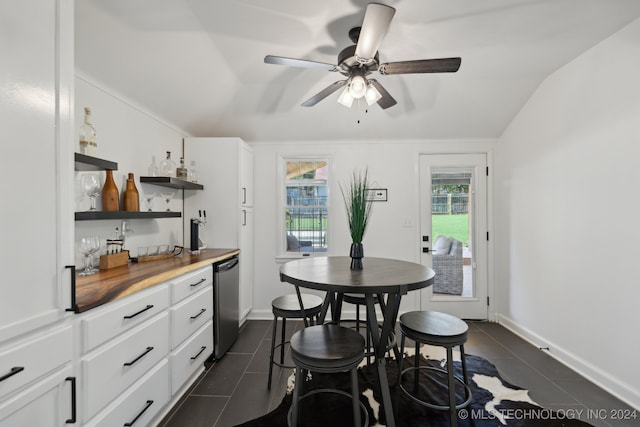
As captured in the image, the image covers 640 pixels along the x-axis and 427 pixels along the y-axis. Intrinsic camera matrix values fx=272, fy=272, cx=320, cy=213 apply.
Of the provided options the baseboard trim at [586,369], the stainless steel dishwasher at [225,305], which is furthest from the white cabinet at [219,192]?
the baseboard trim at [586,369]

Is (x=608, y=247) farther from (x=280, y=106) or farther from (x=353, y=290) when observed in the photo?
(x=280, y=106)

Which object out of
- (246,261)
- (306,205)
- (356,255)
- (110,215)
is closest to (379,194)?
(306,205)

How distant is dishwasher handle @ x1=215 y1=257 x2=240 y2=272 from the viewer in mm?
2504

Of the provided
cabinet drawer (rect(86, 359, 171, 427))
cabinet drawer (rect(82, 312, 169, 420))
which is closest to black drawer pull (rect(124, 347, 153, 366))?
cabinet drawer (rect(82, 312, 169, 420))

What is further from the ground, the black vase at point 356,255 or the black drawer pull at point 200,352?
the black vase at point 356,255

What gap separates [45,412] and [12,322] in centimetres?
42

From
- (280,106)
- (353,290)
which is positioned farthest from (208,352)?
(280,106)

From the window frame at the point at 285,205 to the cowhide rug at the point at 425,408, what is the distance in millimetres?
1600

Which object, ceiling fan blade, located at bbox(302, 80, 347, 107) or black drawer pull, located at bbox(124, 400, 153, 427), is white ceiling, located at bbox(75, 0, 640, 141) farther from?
black drawer pull, located at bbox(124, 400, 153, 427)

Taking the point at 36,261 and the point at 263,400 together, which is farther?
the point at 263,400

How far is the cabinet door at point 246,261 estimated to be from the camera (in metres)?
3.15

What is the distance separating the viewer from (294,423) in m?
1.44

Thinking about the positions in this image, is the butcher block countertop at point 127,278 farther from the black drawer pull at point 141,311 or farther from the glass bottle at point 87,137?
the glass bottle at point 87,137

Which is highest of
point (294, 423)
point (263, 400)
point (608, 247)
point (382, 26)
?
point (382, 26)
